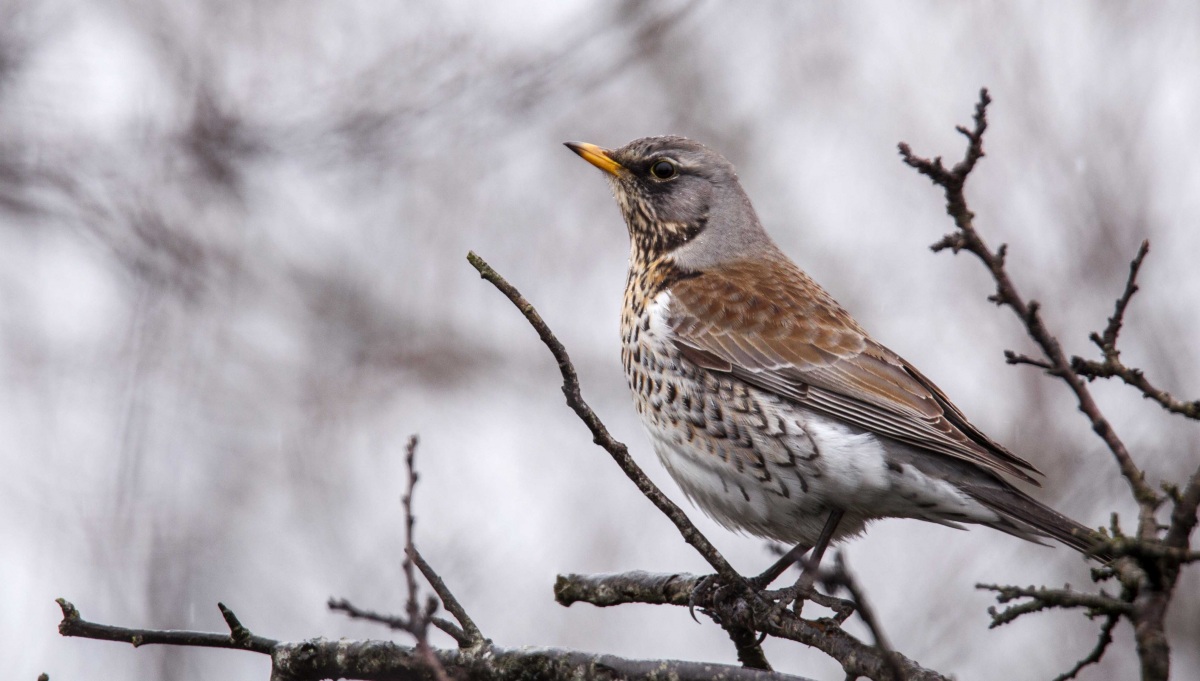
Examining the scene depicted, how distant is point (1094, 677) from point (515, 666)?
269 inches

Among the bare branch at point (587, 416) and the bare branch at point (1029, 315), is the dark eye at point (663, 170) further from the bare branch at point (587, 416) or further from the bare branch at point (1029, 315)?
the bare branch at point (1029, 315)

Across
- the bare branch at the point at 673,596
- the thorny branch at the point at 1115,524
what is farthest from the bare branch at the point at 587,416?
the thorny branch at the point at 1115,524

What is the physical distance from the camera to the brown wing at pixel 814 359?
487 cm

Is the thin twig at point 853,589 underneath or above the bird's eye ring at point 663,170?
underneath

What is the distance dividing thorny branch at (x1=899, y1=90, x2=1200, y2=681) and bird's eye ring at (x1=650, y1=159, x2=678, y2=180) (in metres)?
3.82

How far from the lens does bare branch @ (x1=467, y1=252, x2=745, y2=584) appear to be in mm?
3043

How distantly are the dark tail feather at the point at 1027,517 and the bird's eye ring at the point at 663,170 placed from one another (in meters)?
2.53

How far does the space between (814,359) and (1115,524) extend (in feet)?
9.43

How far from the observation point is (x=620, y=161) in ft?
21.0

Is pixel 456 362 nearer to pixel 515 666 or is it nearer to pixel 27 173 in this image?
pixel 27 173

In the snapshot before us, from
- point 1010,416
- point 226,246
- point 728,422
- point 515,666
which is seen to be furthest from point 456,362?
point 515,666

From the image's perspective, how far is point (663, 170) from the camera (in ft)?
20.8

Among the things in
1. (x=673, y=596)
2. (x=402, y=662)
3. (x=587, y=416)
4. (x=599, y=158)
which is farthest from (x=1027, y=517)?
(x=599, y=158)

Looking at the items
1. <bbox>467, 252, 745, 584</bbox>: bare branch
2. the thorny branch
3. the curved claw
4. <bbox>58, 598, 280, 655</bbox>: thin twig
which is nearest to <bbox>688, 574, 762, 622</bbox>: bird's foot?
the curved claw
